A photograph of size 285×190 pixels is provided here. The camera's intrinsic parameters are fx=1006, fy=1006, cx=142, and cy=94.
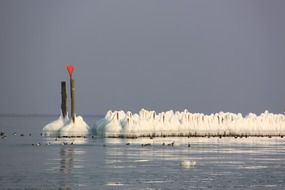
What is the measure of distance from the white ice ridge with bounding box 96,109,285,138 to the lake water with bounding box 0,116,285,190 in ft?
13.6

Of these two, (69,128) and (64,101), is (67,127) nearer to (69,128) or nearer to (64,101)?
(69,128)

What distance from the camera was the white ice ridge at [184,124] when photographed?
98.4m

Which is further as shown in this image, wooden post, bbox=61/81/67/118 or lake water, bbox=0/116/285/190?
wooden post, bbox=61/81/67/118

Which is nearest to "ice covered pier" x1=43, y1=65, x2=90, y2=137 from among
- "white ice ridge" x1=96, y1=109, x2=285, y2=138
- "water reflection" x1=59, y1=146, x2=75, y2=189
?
"white ice ridge" x1=96, y1=109, x2=285, y2=138

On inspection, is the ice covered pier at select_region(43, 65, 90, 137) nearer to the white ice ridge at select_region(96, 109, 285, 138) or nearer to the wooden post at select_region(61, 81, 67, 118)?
the wooden post at select_region(61, 81, 67, 118)

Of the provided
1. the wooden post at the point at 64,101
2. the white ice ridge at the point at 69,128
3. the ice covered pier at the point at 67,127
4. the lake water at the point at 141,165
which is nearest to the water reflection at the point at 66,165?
the lake water at the point at 141,165

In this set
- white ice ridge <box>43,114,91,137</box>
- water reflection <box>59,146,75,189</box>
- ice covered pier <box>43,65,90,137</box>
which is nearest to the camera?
water reflection <box>59,146,75,189</box>

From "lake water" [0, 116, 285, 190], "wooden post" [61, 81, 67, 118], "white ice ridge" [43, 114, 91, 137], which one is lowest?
"lake water" [0, 116, 285, 190]

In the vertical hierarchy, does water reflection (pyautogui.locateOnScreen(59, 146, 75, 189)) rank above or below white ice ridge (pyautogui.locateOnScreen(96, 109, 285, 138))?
below

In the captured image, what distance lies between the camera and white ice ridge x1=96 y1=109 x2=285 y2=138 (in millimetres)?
98438

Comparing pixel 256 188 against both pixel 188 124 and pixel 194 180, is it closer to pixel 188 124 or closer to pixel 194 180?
pixel 194 180

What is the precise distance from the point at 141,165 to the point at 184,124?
39.1m

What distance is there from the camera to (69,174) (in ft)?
186

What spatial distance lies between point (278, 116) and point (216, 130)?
8.09m
